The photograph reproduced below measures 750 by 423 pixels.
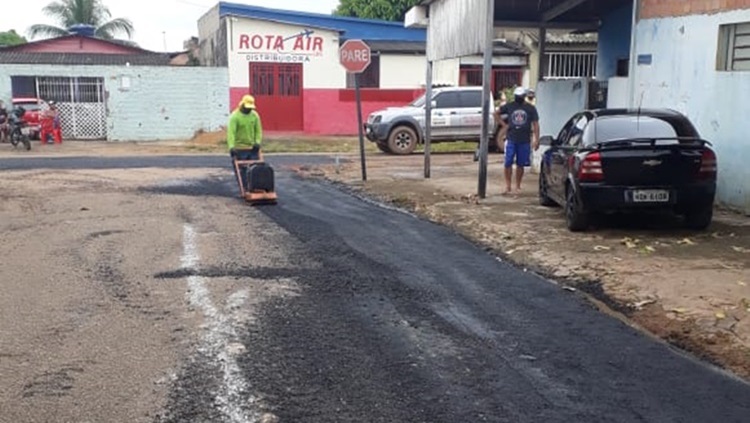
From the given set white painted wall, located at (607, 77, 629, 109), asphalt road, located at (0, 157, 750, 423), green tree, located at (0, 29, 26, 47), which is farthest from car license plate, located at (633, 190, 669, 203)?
green tree, located at (0, 29, 26, 47)

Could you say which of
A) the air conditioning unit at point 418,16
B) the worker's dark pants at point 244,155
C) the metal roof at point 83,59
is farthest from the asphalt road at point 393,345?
the metal roof at point 83,59

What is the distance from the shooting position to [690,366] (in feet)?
17.7

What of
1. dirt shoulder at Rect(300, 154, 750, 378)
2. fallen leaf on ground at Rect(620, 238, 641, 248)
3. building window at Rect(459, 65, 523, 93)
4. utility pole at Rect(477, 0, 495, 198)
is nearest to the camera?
dirt shoulder at Rect(300, 154, 750, 378)

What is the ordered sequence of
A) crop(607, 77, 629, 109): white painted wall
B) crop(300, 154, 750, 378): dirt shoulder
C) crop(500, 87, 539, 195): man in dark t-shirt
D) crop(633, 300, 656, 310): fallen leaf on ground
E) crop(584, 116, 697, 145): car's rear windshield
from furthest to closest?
crop(607, 77, 629, 109): white painted wall < crop(500, 87, 539, 195): man in dark t-shirt < crop(584, 116, 697, 145): car's rear windshield < crop(633, 300, 656, 310): fallen leaf on ground < crop(300, 154, 750, 378): dirt shoulder

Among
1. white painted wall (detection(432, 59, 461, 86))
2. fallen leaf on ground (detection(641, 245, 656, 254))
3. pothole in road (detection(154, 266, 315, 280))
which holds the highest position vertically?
white painted wall (detection(432, 59, 461, 86))

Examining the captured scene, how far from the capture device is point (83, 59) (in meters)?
35.3

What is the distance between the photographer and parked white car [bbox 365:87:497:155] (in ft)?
77.5

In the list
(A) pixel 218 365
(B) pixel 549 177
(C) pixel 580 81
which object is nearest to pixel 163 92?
(C) pixel 580 81

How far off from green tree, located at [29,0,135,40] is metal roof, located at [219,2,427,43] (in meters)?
22.1

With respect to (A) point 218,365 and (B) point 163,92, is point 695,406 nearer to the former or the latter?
(A) point 218,365

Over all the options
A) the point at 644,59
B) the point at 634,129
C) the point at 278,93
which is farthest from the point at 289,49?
the point at 634,129

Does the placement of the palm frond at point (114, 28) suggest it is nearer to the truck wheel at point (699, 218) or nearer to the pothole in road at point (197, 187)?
the pothole in road at point (197, 187)

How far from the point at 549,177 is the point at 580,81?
5.04 metres

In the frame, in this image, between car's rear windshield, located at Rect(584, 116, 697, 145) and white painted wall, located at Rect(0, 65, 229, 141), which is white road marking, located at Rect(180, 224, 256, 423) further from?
white painted wall, located at Rect(0, 65, 229, 141)
